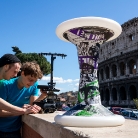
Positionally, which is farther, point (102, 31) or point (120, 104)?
point (120, 104)

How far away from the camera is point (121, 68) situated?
103 ft

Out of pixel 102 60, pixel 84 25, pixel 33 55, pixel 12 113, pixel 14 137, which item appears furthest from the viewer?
pixel 102 60

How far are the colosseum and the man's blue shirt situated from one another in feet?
86.1

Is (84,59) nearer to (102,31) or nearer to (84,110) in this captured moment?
(102,31)

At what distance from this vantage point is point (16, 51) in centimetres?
2808

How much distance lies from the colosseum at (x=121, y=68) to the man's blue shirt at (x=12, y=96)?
26.2m

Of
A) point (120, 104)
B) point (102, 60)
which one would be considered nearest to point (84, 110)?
point (120, 104)

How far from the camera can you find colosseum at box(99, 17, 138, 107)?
28.6 metres

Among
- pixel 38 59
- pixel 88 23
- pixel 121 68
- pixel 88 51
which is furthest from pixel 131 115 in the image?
pixel 121 68

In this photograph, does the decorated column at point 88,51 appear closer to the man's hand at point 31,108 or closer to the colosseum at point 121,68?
the man's hand at point 31,108

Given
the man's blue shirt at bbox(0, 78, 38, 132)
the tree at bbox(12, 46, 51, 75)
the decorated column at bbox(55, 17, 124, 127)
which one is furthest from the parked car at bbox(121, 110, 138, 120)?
the decorated column at bbox(55, 17, 124, 127)

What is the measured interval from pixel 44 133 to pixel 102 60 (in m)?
33.3

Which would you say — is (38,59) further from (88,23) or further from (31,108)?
(88,23)

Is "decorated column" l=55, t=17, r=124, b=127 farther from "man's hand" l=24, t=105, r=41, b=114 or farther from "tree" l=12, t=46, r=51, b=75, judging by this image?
"tree" l=12, t=46, r=51, b=75
